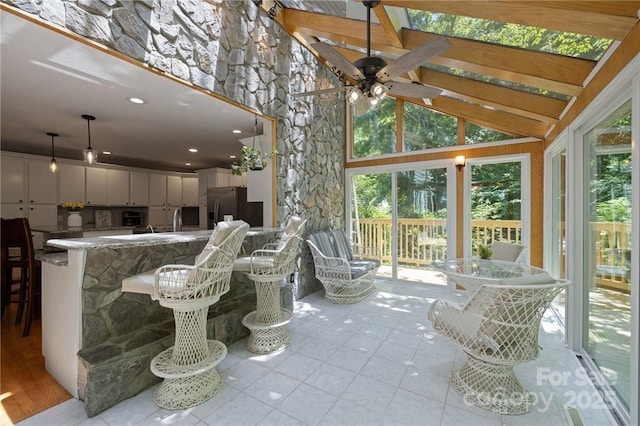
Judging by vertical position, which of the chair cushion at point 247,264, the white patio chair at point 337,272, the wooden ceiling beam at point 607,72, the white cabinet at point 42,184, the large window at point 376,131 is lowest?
the white patio chair at point 337,272

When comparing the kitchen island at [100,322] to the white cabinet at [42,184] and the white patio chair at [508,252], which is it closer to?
the white patio chair at [508,252]

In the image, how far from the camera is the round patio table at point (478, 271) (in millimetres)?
2484

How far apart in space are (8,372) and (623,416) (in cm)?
455

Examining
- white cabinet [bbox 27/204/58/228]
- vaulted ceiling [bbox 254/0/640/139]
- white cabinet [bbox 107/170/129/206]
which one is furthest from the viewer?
white cabinet [bbox 107/170/129/206]

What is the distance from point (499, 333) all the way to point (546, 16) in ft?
6.84

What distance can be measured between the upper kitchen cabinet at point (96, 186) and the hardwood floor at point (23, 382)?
3.91 meters

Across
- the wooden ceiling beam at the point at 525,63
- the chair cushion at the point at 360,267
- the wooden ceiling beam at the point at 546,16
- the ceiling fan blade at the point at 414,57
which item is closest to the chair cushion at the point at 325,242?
the chair cushion at the point at 360,267

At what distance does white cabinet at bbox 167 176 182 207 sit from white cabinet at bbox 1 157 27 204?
8.99ft

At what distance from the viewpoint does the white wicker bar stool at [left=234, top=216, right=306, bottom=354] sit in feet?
8.61

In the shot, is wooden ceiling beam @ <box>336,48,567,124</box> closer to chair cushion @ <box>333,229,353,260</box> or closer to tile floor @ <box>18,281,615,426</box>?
tile floor @ <box>18,281,615,426</box>

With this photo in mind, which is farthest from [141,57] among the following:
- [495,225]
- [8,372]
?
[495,225]

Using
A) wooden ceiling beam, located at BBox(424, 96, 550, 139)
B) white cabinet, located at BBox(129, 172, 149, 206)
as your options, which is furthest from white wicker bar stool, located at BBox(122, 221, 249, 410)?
white cabinet, located at BBox(129, 172, 149, 206)

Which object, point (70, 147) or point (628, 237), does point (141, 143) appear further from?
point (628, 237)

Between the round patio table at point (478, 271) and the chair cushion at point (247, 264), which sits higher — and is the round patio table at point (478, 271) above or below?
below
